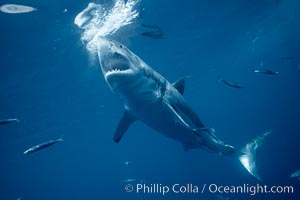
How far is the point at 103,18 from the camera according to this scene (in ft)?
47.8

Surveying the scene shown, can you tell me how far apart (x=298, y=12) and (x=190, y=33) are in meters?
16.2

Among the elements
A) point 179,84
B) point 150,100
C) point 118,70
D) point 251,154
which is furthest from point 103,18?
point 118,70

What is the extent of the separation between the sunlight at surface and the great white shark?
7252 mm

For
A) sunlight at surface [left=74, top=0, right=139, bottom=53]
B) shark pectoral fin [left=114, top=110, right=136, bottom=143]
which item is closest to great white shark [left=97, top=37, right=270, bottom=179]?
shark pectoral fin [left=114, top=110, right=136, bottom=143]

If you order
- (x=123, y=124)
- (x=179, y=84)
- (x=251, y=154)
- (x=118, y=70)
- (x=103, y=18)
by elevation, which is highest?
(x=118, y=70)

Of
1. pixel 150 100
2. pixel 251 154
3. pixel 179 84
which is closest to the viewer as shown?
pixel 150 100

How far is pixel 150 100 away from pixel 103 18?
31.2 ft

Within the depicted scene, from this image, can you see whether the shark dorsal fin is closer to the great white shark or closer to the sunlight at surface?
the great white shark

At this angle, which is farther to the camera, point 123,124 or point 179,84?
point 179,84

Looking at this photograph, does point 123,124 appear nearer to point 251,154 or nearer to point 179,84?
point 179,84

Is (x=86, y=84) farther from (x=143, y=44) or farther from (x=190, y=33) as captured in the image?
(x=190, y=33)

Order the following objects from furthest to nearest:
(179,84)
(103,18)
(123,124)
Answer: (103,18) → (179,84) → (123,124)

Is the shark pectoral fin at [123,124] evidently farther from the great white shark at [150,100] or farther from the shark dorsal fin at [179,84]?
the shark dorsal fin at [179,84]

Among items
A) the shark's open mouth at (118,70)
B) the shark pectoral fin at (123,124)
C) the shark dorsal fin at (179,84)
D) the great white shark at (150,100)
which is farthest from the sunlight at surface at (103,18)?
the shark's open mouth at (118,70)
